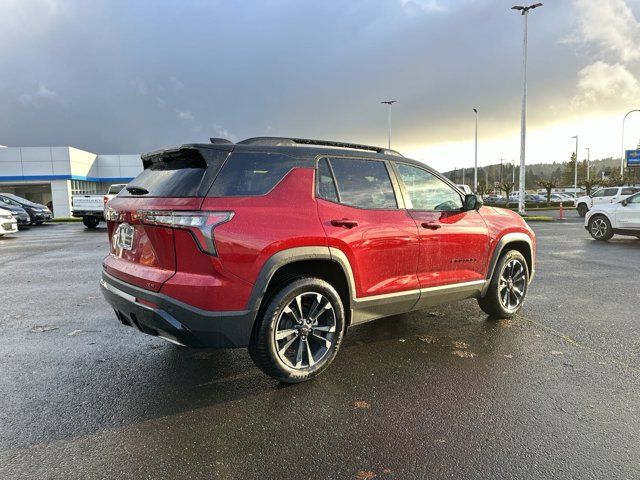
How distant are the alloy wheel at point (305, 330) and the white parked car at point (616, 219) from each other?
12.4 meters

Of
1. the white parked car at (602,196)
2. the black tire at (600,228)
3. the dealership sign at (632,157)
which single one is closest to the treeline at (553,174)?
the dealership sign at (632,157)

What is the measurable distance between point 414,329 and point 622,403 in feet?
6.62

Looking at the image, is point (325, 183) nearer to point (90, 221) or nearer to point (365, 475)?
point (365, 475)

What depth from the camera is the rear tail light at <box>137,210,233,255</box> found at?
303 cm

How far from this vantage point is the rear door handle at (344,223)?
11.8ft

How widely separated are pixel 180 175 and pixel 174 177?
63 millimetres

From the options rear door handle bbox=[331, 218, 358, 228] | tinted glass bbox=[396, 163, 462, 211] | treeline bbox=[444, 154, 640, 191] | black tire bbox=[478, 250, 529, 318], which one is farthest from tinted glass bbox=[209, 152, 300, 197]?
treeline bbox=[444, 154, 640, 191]

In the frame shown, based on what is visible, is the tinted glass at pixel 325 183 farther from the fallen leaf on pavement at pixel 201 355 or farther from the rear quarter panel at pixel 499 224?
the rear quarter panel at pixel 499 224

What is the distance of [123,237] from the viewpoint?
11.9 ft

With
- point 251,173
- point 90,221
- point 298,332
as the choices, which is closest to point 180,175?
point 251,173

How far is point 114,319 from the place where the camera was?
5242 mm

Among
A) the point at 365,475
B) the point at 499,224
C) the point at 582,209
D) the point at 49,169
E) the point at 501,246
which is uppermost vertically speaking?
the point at 49,169

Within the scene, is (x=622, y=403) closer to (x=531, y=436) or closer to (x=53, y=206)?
(x=531, y=436)

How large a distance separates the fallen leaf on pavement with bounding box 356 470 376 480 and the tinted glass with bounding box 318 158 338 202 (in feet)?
6.57
